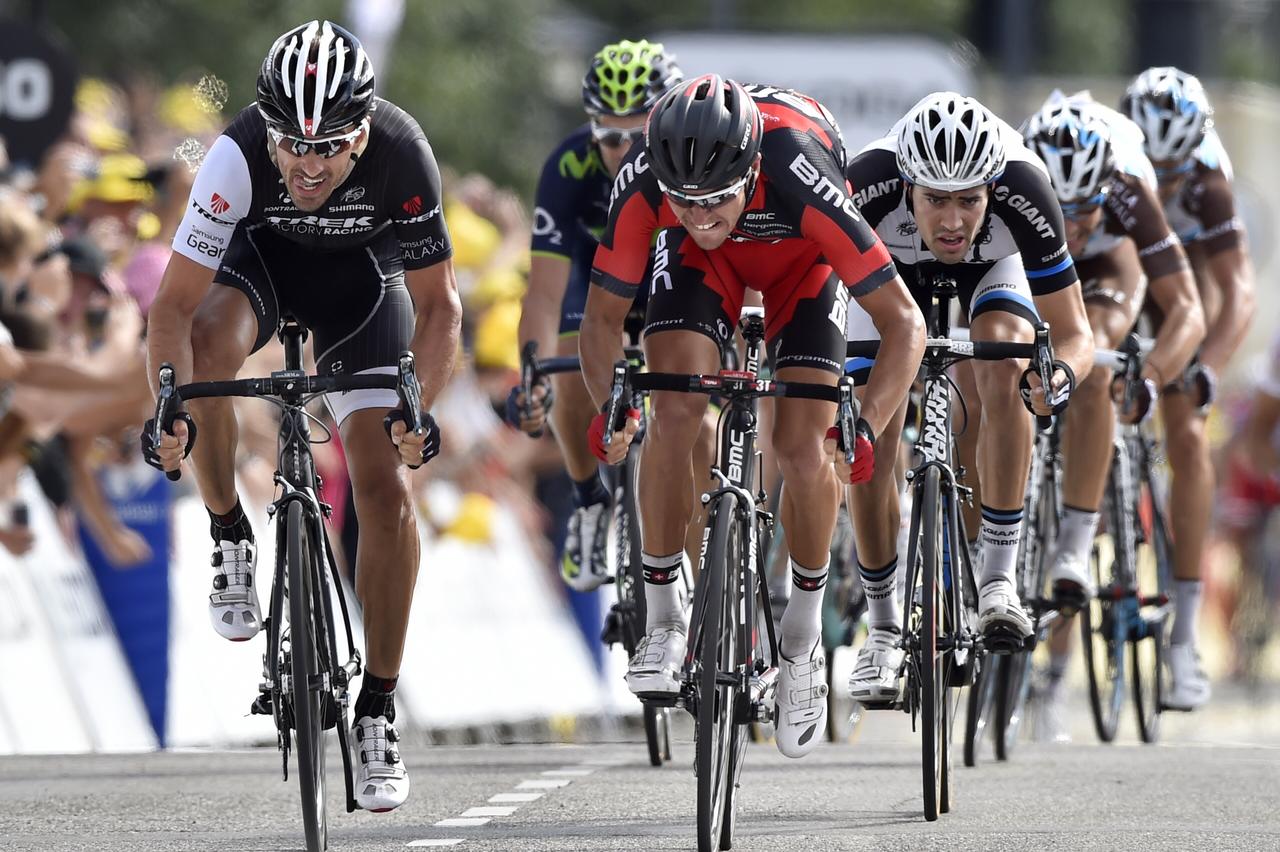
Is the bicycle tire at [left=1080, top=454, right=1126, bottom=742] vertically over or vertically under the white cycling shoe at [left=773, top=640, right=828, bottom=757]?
over

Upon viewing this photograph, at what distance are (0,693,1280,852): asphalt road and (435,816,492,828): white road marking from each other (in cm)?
1

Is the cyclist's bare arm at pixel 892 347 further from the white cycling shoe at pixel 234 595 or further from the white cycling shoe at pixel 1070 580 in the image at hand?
the white cycling shoe at pixel 1070 580

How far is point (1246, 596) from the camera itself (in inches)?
797

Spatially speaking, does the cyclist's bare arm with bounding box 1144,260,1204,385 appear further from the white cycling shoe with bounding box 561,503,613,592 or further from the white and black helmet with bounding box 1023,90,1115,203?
the white cycling shoe with bounding box 561,503,613,592

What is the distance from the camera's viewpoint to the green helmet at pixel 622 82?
10430 mm

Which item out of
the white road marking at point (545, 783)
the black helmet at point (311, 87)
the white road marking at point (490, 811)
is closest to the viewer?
the black helmet at point (311, 87)

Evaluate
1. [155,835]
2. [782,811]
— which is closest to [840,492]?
[782,811]

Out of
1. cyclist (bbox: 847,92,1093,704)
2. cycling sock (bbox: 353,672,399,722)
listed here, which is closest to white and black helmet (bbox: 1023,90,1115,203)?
Result: cyclist (bbox: 847,92,1093,704)

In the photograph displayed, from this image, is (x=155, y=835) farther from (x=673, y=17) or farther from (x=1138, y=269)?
(x=673, y=17)

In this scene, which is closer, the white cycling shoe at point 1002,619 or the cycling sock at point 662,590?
the cycling sock at point 662,590

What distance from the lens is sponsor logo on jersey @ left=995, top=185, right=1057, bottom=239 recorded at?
9188 mm

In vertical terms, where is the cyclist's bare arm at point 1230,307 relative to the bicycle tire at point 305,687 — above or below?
above

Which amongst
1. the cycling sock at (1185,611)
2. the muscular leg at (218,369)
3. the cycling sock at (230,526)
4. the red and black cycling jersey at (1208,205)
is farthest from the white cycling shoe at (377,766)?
the red and black cycling jersey at (1208,205)

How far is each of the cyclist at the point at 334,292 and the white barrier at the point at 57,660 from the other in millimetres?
3628
